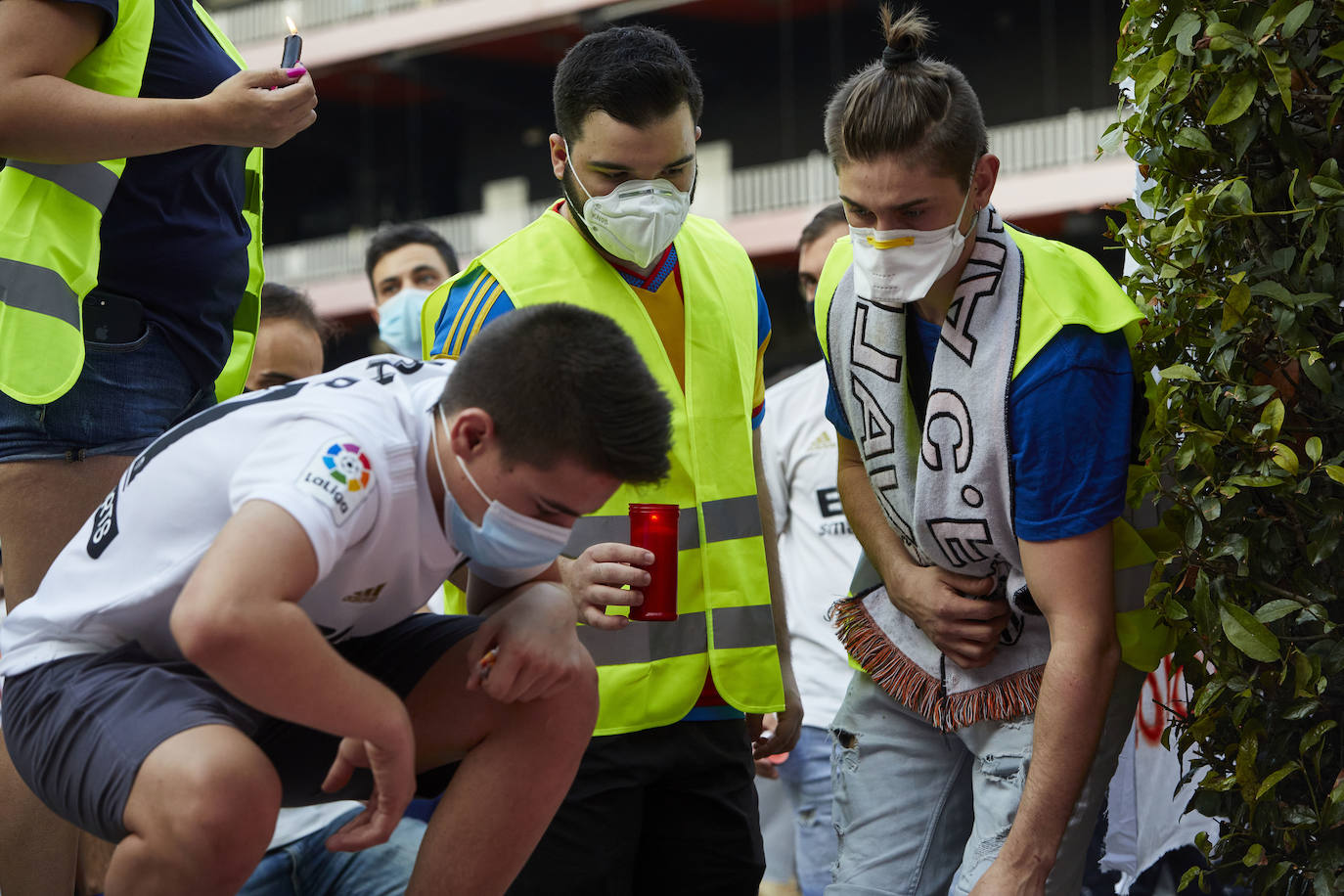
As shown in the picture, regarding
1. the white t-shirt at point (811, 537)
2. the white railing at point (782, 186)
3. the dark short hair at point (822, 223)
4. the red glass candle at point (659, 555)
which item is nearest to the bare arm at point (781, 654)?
the red glass candle at point (659, 555)

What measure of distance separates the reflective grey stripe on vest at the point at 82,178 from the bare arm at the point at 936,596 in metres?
1.60

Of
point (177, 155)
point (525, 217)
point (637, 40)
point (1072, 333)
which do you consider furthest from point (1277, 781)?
point (525, 217)

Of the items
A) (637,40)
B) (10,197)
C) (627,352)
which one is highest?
(637,40)

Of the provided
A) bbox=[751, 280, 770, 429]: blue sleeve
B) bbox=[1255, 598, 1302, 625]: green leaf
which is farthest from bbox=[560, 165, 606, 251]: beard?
bbox=[1255, 598, 1302, 625]: green leaf

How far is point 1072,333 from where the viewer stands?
280cm

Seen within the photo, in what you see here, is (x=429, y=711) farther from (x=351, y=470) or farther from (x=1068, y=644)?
(x=1068, y=644)

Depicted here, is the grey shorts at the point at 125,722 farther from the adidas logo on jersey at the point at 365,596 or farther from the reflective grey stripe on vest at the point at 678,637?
the reflective grey stripe on vest at the point at 678,637

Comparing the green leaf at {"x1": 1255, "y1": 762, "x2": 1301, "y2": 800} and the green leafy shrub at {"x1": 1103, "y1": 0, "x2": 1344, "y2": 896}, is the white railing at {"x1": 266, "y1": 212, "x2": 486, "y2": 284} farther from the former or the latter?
the green leaf at {"x1": 1255, "y1": 762, "x2": 1301, "y2": 800}

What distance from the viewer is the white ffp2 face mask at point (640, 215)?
10.3ft

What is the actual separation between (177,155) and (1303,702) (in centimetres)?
228

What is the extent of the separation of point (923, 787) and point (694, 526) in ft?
2.28

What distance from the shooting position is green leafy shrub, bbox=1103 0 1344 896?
2459mm

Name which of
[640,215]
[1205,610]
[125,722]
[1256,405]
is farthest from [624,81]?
[125,722]

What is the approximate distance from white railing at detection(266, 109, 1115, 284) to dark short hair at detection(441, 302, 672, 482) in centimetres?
1233
